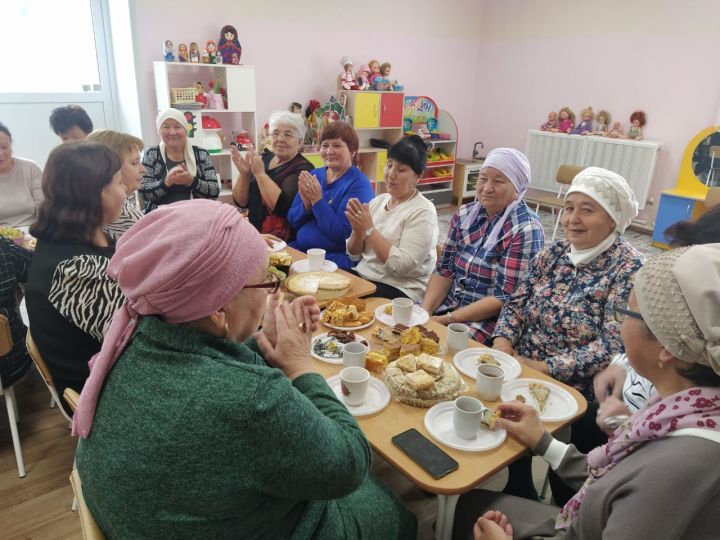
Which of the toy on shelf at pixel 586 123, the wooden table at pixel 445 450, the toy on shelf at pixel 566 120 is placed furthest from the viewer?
the toy on shelf at pixel 566 120

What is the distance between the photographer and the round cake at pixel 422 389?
4.48 feet

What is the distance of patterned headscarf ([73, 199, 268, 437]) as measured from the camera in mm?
871

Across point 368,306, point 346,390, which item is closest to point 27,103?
→ point 368,306

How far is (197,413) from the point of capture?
31.7 inches

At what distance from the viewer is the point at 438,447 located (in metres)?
1.21

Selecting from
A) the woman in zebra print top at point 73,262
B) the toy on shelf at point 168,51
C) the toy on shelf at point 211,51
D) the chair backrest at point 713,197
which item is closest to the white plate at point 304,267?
the woman in zebra print top at point 73,262

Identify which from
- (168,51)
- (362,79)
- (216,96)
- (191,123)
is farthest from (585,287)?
(362,79)

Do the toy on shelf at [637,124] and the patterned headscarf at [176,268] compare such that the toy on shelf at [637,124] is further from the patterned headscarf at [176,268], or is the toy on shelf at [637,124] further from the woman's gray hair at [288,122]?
the patterned headscarf at [176,268]

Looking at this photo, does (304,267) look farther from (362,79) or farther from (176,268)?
(362,79)

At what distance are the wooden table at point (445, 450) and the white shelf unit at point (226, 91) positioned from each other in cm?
414

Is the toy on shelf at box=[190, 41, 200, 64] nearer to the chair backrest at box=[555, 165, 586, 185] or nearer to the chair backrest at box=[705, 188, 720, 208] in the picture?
the chair backrest at box=[555, 165, 586, 185]

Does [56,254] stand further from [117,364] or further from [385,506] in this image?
[385,506]

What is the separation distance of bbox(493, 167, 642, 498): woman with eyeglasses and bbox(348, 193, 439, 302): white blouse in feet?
2.19

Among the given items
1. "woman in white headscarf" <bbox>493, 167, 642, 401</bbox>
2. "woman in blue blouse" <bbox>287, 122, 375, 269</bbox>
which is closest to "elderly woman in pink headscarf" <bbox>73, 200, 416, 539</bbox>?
"woman in white headscarf" <bbox>493, 167, 642, 401</bbox>
